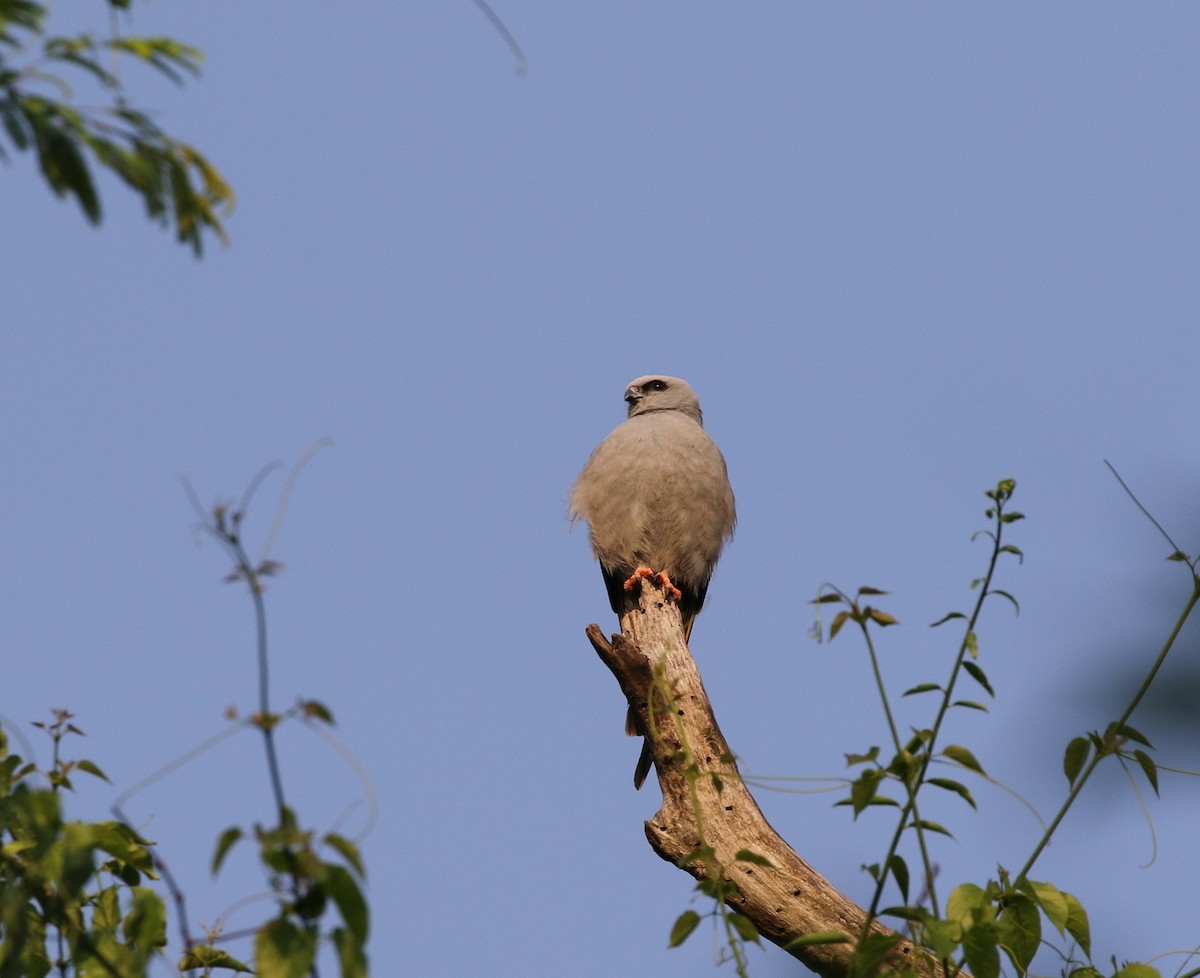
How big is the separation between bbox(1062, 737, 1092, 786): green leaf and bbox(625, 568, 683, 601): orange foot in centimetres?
500

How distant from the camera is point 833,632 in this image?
2.37 metres

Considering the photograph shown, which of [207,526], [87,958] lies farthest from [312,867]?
[87,958]

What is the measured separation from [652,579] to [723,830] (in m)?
3.42

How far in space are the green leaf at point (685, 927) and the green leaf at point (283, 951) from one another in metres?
0.87

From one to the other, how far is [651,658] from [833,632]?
132 inches

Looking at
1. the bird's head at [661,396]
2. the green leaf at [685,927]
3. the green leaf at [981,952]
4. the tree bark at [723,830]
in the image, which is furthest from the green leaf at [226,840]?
the bird's head at [661,396]

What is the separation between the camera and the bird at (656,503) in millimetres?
7977

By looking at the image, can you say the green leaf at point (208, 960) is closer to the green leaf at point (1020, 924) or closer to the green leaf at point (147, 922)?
the green leaf at point (147, 922)

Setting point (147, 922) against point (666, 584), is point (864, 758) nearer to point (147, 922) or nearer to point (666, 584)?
point (147, 922)

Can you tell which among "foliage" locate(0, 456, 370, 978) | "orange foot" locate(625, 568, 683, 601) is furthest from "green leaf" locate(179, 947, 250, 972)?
"orange foot" locate(625, 568, 683, 601)

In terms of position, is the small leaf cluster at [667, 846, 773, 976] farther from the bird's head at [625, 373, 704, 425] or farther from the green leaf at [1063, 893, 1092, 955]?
the bird's head at [625, 373, 704, 425]

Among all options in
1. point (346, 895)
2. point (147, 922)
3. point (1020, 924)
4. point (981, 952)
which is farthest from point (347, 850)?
point (1020, 924)

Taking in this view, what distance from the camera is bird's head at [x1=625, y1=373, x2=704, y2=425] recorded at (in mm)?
9047

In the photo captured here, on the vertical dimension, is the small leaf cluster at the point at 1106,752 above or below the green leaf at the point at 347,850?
above
